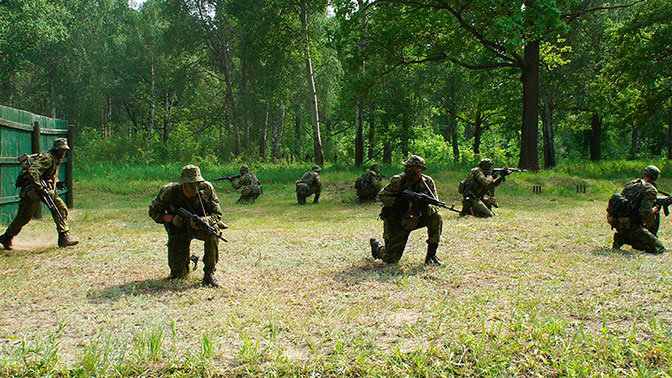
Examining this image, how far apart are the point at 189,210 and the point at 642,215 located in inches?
266

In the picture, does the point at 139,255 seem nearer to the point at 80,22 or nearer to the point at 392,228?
the point at 392,228

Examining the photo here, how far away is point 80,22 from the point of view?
3694 cm

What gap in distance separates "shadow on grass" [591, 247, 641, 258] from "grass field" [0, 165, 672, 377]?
0.38ft

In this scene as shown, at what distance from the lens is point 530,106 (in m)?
20.8

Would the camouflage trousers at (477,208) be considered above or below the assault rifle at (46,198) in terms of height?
below

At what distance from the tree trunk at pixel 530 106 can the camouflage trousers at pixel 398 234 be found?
15.0 meters

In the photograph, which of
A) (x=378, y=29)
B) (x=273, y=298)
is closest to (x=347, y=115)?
(x=378, y=29)

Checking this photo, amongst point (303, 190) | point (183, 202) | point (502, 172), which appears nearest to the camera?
point (183, 202)

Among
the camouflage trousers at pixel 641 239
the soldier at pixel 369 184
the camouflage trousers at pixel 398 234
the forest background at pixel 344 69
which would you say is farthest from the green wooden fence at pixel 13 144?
the camouflage trousers at pixel 641 239

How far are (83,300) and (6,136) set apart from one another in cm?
652

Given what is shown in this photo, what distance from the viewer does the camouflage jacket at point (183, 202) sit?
6.18m

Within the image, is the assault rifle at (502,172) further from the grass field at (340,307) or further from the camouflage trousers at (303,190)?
the camouflage trousers at (303,190)

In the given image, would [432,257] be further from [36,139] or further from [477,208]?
[36,139]

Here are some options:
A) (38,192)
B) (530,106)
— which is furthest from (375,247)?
(530,106)
